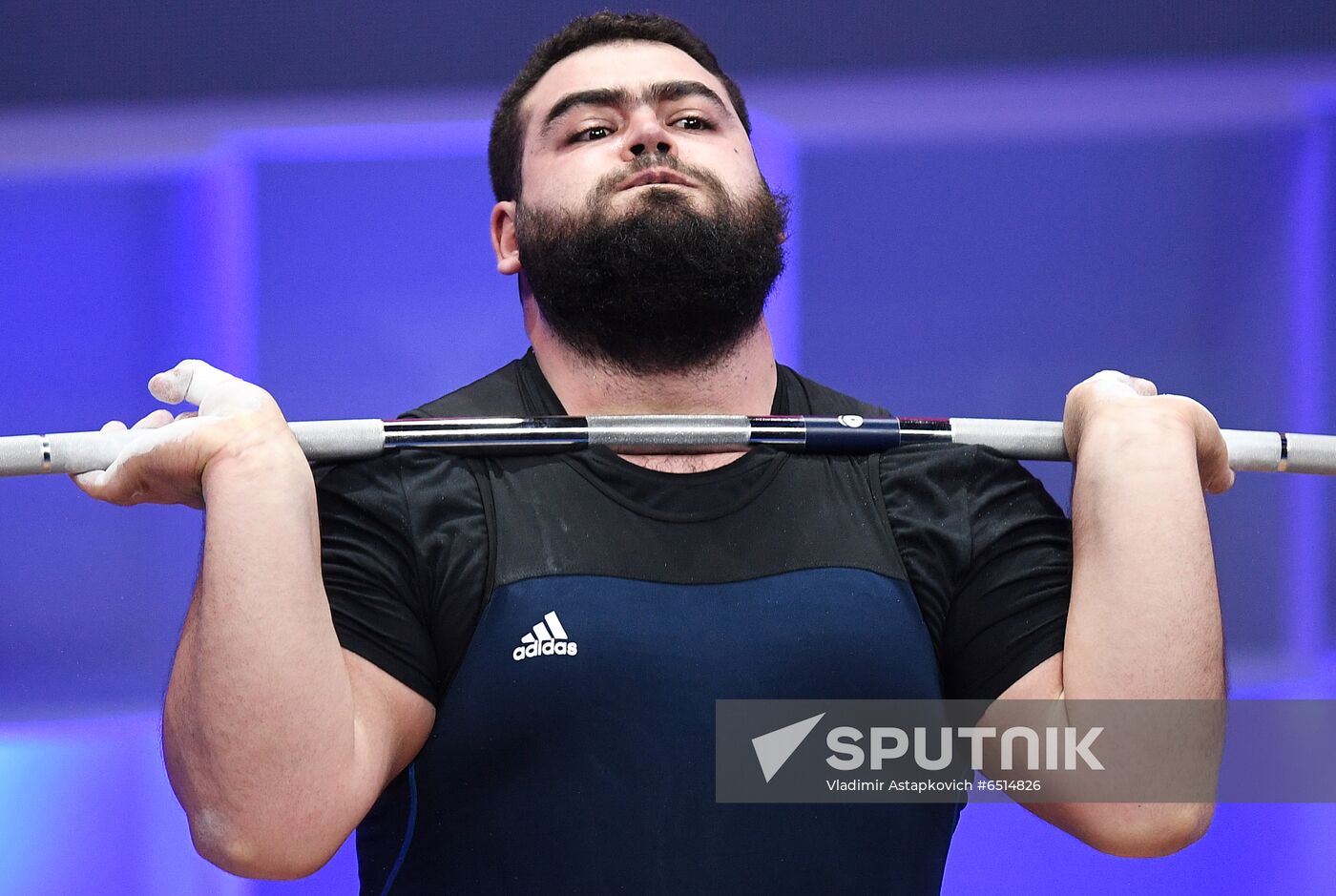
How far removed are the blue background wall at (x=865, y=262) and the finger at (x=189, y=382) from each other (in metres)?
0.82

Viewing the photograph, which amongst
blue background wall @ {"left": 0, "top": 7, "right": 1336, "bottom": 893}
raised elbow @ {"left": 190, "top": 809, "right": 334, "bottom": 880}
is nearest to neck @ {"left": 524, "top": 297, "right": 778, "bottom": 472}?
raised elbow @ {"left": 190, "top": 809, "right": 334, "bottom": 880}

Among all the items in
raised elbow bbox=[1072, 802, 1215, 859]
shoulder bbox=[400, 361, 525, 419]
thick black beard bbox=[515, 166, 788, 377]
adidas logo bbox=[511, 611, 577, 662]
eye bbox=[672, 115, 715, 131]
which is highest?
eye bbox=[672, 115, 715, 131]

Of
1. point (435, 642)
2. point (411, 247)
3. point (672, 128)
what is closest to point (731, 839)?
point (435, 642)

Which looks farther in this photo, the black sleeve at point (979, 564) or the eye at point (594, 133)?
the eye at point (594, 133)

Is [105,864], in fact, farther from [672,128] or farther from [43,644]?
[672,128]

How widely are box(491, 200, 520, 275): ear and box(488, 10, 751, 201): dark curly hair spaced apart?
0.02 meters

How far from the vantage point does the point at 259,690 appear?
1073 millimetres

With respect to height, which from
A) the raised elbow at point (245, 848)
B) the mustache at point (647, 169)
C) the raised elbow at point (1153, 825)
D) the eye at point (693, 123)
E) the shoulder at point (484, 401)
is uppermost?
the eye at point (693, 123)

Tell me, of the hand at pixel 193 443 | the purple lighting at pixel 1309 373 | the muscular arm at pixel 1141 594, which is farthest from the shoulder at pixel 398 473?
the purple lighting at pixel 1309 373

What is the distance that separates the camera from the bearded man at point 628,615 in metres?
1.10

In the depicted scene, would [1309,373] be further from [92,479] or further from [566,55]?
[92,479]

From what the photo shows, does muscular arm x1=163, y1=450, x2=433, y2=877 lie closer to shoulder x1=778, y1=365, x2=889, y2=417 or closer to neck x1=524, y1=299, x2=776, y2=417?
neck x1=524, y1=299, x2=776, y2=417

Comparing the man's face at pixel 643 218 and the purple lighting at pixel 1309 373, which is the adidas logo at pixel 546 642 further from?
the purple lighting at pixel 1309 373

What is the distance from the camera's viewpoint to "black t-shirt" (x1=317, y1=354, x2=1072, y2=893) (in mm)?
1184
